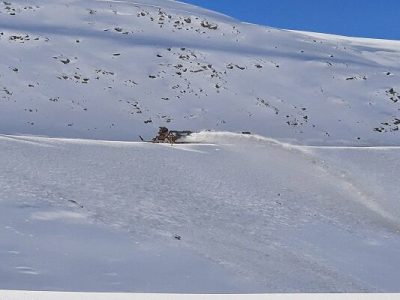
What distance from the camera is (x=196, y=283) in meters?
Answer: 5.24

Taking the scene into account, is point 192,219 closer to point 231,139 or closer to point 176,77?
point 231,139

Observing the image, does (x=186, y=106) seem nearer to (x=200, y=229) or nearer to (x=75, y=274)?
(x=200, y=229)

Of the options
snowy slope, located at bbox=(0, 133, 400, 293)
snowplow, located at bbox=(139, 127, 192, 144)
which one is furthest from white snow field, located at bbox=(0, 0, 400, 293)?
snowplow, located at bbox=(139, 127, 192, 144)

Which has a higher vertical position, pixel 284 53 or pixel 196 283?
pixel 284 53

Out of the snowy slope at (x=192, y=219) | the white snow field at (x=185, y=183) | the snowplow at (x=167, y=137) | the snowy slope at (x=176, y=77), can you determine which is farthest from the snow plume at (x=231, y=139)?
the snowy slope at (x=176, y=77)

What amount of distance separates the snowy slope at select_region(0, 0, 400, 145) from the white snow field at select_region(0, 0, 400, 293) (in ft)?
0.32

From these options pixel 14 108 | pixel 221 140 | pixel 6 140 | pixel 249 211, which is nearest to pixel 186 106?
pixel 14 108

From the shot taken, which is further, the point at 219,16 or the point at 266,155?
the point at 219,16

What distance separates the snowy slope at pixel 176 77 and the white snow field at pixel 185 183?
0.10 metres

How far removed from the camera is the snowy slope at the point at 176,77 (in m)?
20.5

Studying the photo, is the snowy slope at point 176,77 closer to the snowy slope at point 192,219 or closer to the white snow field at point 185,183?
the white snow field at point 185,183

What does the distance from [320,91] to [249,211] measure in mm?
18234

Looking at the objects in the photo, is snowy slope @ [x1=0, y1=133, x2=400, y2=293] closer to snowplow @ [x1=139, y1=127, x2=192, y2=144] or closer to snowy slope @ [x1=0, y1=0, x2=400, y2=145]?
snowplow @ [x1=139, y1=127, x2=192, y2=144]

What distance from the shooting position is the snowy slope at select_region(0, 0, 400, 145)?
67.3 feet
